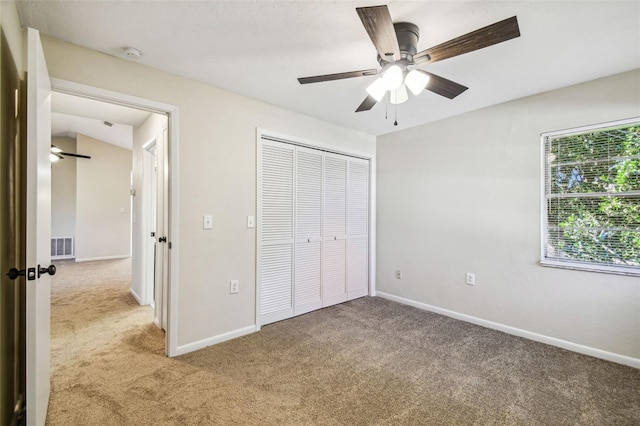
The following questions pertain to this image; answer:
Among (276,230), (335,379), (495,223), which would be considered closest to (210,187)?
(276,230)

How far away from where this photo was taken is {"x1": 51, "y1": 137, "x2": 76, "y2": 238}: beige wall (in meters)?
6.83

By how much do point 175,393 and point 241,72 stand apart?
236cm

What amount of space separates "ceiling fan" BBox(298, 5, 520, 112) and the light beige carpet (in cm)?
196

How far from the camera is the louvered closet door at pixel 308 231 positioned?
3.28 meters

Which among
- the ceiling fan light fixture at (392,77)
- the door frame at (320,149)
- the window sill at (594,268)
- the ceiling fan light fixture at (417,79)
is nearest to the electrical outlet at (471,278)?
the window sill at (594,268)

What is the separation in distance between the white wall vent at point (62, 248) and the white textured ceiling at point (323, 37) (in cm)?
689

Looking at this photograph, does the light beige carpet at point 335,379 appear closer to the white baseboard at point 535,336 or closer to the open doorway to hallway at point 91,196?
the white baseboard at point 535,336

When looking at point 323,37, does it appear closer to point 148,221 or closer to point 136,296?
point 148,221

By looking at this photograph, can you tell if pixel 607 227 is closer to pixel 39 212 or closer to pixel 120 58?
pixel 39 212

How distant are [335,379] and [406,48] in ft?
7.28

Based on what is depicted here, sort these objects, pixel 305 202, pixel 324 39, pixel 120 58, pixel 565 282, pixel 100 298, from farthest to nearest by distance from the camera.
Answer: pixel 100 298 < pixel 305 202 < pixel 565 282 < pixel 120 58 < pixel 324 39

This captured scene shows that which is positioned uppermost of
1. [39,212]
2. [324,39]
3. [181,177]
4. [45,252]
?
[324,39]

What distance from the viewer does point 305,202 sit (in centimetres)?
335

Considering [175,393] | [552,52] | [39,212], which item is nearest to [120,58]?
[39,212]
